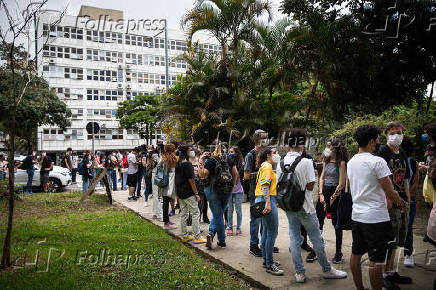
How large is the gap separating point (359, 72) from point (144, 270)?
27.6 feet

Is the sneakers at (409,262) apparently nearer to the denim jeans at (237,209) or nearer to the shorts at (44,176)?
the denim jeans at (237,209)

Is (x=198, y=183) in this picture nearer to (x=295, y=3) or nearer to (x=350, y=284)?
(x=350, y=284)

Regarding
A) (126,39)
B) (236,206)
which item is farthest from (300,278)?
(126,39)

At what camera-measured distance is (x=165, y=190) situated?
746 centimetres

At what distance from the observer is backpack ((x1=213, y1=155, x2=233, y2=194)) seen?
5.50 m

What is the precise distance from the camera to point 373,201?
342cm

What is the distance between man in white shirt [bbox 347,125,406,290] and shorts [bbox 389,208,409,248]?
485mm

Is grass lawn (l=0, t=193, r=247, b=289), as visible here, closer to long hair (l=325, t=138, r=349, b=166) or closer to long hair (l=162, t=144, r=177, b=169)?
long hair (l=162, t=144, r=177, b=169)

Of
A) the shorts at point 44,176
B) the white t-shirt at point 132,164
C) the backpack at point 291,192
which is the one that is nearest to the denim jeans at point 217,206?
the backpack at point 291,192

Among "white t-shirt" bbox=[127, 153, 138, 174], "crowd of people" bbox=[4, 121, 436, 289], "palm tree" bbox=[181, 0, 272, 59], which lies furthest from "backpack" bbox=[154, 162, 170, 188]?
"palm tree" bbox=[181, 0, 272, 59]

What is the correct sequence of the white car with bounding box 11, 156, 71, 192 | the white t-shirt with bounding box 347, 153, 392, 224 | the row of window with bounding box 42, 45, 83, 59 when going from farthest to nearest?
the row of window with bounding box 42, 45, 83, 59 → the white car with bounding box 11, 156, 71, 192 → the white t-shirt with bounding box 347, 153, 392, 224

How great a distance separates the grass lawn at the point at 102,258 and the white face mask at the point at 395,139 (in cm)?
246

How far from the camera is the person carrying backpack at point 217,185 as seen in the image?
5.54 m

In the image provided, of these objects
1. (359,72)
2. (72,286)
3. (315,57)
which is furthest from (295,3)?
(72,286)
